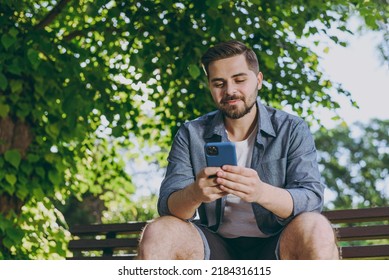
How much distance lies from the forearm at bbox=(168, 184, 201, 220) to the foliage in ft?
75.2

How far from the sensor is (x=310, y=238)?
2.60 meters

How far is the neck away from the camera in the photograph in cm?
318

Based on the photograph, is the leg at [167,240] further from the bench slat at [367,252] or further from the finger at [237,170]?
the bench slat at [367,252]

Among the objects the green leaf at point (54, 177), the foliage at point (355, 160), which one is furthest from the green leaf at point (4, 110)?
the foliage at point (355, 160)

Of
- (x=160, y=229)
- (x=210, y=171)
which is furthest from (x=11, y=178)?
(x=210, y=171)

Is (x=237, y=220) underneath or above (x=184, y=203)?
underneath

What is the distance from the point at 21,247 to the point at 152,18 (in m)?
2.32

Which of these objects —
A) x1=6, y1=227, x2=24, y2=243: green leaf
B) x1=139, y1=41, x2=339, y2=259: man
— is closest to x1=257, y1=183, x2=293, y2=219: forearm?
x1=139, y1=41, x2=339, y2=259: man

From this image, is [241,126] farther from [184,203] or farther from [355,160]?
[355,160]

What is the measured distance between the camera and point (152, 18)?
540cm

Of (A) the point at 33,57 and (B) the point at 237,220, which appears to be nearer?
(B) the point at 237,220

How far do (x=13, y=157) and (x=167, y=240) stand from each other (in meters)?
2.87

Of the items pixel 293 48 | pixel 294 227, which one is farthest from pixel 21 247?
pixel 294 227

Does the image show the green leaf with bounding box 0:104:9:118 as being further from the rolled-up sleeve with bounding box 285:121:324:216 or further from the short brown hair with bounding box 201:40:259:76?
the rolled-up sleeve with bounding box 285:121:324:216
